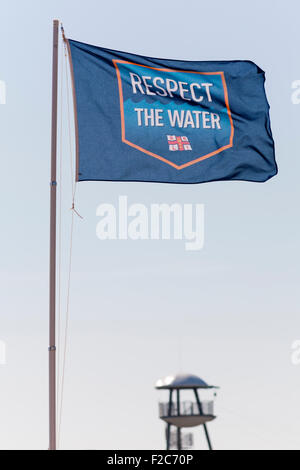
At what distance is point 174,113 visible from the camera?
109 ft

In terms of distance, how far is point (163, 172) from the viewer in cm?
3231

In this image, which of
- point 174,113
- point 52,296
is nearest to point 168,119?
point 174,113

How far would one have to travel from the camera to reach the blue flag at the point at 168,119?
31.6 m

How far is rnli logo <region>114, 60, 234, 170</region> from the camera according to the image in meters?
32.5

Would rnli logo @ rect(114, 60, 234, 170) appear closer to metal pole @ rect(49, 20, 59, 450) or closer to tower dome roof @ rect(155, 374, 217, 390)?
metal pole @ rect(49, 20, 59, 450)

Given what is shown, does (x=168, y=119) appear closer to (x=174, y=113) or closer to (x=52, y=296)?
(x=174, y=113)

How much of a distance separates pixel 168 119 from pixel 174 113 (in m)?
0.37

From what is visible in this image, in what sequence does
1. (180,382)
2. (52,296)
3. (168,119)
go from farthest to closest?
1. (168,119)
2. (180,382)
3. (52,296)

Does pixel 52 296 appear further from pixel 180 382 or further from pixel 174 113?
pixel 174 113

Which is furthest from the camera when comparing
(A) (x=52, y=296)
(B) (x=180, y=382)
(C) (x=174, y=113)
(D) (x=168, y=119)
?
(C) (x=174, y=113)

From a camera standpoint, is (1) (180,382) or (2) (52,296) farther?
(1) (180,382)

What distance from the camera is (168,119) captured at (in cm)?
3309

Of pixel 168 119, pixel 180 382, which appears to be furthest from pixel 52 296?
pixel 168 119

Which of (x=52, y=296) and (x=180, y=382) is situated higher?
(x=52, y=296)
